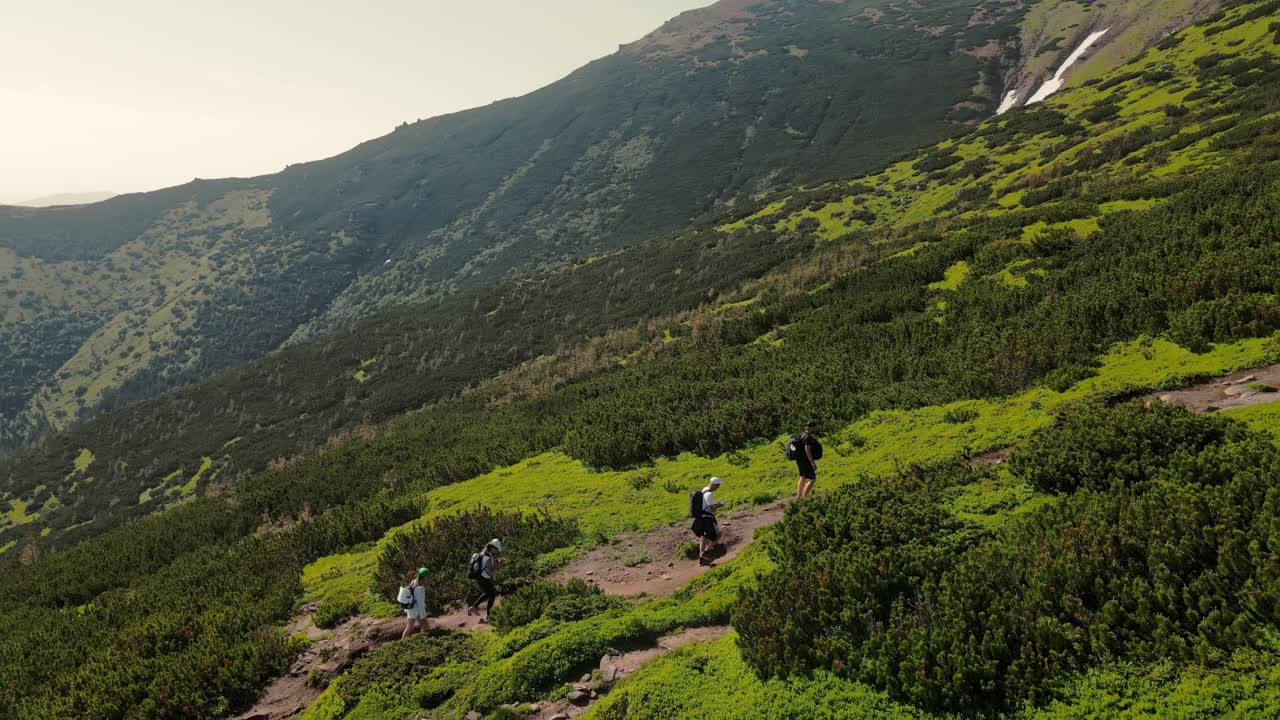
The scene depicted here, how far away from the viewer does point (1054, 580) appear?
6762mm

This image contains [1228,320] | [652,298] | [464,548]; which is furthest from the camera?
[652,298]

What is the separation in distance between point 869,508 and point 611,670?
455 cm

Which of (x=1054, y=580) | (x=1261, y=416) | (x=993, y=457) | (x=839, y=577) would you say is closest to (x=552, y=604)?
(x=839, y=577)

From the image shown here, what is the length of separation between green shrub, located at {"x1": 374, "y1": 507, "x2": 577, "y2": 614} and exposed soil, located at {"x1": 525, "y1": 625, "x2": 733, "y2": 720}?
13.5 ft

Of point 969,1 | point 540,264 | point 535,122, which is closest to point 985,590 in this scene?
point 540,264

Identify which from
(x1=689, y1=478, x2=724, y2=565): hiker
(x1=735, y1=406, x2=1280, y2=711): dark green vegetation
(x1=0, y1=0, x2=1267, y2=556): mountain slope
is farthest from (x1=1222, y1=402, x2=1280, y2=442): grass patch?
(x1=0, y1=0, x2=1267, y2=556): mountain slope

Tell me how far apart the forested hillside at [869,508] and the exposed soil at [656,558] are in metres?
0.66

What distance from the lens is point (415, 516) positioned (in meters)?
19.3

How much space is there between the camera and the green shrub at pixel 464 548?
12648 mm

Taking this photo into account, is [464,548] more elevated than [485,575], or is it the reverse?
[485,575]

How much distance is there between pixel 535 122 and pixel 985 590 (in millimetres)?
174507

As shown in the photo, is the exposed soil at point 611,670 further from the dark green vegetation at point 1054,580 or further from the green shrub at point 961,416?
the green shrub at point 961,416

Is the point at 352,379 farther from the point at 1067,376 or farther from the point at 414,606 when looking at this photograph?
the point at 1067,376

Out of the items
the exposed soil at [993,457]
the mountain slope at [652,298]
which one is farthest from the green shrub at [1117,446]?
the mountain slope at [652,298]
